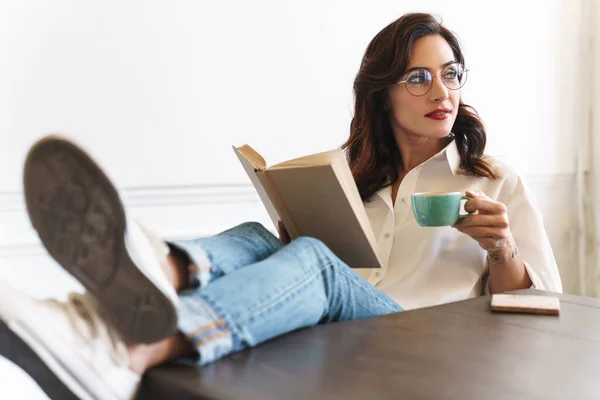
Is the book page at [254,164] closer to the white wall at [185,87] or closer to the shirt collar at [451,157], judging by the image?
the shirt collar at [451,157]

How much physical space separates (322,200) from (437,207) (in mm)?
209

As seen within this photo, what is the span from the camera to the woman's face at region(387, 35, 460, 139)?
1469mm

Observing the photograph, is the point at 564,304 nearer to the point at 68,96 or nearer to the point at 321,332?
the point at 321,332

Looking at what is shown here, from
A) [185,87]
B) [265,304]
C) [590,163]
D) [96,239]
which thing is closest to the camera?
[96,239]

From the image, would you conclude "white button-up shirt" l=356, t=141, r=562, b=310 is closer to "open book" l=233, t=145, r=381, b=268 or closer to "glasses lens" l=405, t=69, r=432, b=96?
"glasses lens" l=405, t=69, r=432, b=96

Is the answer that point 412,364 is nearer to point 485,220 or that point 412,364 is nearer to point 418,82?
point 485,220

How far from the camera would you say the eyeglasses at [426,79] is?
149 cm

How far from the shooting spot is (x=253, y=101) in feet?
6.59

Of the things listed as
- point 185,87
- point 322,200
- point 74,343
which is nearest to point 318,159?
point 322,200

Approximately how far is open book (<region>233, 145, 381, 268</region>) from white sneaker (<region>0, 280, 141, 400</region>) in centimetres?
46

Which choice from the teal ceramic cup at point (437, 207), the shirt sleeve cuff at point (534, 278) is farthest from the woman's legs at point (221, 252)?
the shirt sleeve cuff at point (534, 278)

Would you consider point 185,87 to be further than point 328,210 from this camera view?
Yes

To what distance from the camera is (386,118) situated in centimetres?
169

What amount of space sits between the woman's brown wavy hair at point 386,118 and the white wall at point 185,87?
0.44m
